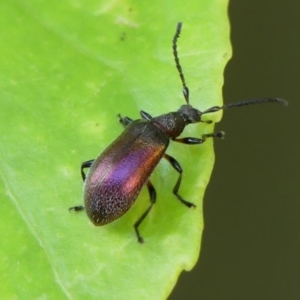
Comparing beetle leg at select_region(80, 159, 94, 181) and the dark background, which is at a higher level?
beetle leg at select_region(80, 159, 94, 181)

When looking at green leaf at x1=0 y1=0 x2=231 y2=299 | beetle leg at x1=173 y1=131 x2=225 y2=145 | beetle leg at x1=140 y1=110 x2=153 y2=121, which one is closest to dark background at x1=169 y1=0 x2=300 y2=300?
beetle leg at x1=173 y1=131 x2=225 y2=145

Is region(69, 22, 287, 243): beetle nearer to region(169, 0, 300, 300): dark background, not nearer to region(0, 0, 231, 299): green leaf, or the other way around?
region(0, 0, 231, 299): green leaf

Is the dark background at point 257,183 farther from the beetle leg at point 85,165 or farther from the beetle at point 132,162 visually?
the beetle leg at point 85,165

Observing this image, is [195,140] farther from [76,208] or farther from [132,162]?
[76,208]

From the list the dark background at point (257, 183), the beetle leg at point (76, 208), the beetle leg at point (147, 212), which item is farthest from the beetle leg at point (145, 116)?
the dark background at point (257, 183)

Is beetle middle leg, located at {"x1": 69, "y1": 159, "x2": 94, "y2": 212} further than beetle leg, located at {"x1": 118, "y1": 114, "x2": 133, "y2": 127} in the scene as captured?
No

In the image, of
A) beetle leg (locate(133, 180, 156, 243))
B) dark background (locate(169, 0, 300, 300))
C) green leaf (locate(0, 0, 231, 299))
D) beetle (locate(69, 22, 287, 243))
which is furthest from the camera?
dark background (locate(169, 0, 300, 300))

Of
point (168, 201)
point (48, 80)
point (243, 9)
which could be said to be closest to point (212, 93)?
point (168, 201)
